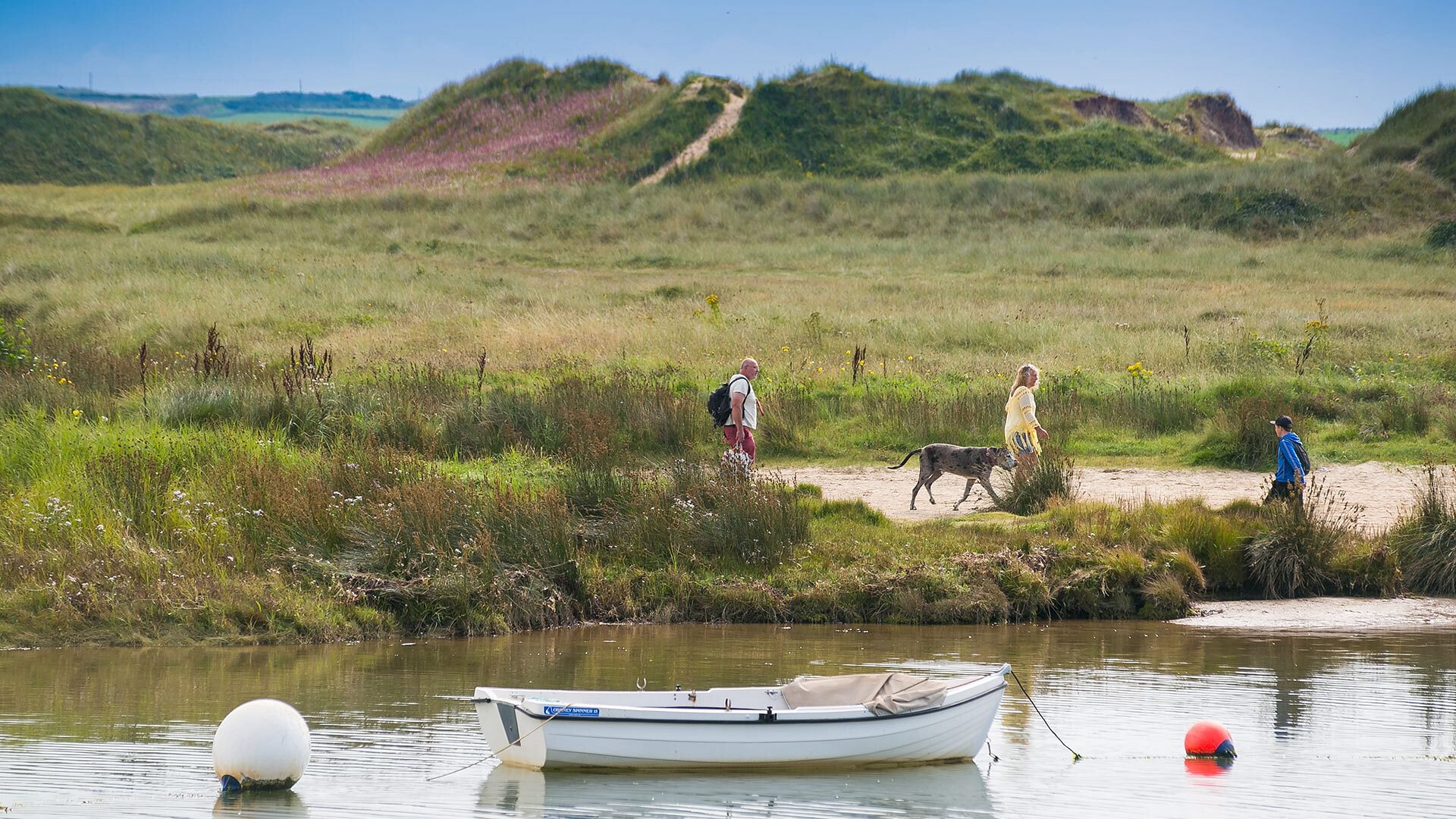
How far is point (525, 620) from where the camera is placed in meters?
13.6

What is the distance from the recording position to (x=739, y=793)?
862cm

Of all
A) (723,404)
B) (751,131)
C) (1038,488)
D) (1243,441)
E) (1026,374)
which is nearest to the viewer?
(1038,488)

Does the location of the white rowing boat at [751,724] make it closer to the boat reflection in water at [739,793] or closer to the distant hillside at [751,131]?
the boat reflection in water at [739,793]

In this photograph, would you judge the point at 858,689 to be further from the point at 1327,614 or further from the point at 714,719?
the point at 1327,614

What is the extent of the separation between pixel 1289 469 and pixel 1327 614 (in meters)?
1.98

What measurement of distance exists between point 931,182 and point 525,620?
4986 centimetres

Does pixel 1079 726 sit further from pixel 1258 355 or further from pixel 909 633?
pixel 1258 355

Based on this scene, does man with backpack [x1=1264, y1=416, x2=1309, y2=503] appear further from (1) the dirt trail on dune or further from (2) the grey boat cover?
(2) the grey boat cover

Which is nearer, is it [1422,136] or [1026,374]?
[1026,374]

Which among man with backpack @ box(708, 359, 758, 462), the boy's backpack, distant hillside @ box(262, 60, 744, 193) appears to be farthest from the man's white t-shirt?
distant hillside @ box(262, 60, 744, 193)

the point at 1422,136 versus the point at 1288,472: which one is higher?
the point at 1422,136

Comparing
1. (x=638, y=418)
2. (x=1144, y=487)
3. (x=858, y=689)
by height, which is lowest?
(x=858, y=689)

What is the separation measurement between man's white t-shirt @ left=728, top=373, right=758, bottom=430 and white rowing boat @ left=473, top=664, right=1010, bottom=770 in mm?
8058

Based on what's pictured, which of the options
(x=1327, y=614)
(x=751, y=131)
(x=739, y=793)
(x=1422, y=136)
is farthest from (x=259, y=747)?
(x=1422, y=136)
